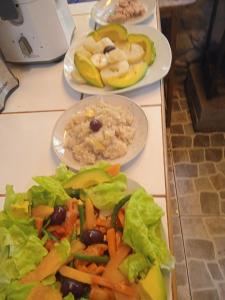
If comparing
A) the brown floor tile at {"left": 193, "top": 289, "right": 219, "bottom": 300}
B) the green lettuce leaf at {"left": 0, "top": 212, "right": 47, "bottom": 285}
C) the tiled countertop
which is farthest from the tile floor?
the green lettuce leaf at {"left": 0, "top": 212, "right": 47, "bottom": 285}

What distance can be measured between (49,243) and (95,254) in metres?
0.08

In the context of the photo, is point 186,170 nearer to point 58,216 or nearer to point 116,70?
point 116,70

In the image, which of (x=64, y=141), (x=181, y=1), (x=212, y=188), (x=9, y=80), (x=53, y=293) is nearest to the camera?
(x=53, y=293)

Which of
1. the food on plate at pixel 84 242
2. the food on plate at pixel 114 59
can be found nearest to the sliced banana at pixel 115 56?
the food on plate at pixel 114 59

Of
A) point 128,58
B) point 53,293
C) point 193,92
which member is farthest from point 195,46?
point 53,293

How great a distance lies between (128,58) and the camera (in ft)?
2.53

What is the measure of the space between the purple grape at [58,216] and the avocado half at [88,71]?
377 millimetres

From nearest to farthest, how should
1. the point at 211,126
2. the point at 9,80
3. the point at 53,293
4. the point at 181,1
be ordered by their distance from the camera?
the point at 53,293, the point at 9,80, the point at 181,1, the point at 211,126

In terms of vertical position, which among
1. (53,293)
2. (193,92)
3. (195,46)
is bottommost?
(193,92)

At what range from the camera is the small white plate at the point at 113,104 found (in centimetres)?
63

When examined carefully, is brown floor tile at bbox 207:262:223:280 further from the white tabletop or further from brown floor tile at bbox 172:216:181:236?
the white tabletop

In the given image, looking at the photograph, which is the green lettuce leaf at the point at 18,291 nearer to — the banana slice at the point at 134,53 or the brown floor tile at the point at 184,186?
the banana slice at the point at 134,53

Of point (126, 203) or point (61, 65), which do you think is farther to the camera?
point (61, 65)

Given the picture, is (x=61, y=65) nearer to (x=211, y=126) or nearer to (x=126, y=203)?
(x=126, y=203)
